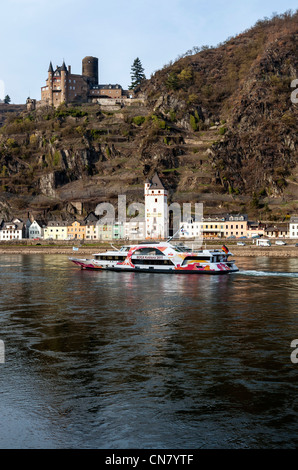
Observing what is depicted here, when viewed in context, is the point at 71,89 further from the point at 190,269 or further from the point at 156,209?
the point at 190,269

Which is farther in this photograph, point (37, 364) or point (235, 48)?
point (235, 48)

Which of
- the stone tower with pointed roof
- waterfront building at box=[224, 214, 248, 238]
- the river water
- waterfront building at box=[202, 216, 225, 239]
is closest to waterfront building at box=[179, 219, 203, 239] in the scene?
waterfront building at box=[202, 216, 225, 239]

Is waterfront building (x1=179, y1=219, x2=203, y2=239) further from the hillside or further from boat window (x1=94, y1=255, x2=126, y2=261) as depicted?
boat window (x1=94, y1=255, x2=126, y2=261)

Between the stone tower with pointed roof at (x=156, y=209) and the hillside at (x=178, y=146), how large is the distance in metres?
7.91

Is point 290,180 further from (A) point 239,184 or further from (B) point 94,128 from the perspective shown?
(B) point 94,128

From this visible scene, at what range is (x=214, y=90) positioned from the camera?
135 metres

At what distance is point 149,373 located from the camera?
14.9m

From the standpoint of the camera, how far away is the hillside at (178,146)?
342ft

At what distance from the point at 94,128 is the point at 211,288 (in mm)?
92235

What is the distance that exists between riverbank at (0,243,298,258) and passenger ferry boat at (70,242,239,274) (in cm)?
2149

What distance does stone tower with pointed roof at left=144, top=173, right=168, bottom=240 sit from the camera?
91606 mm

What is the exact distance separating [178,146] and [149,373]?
100630mm
